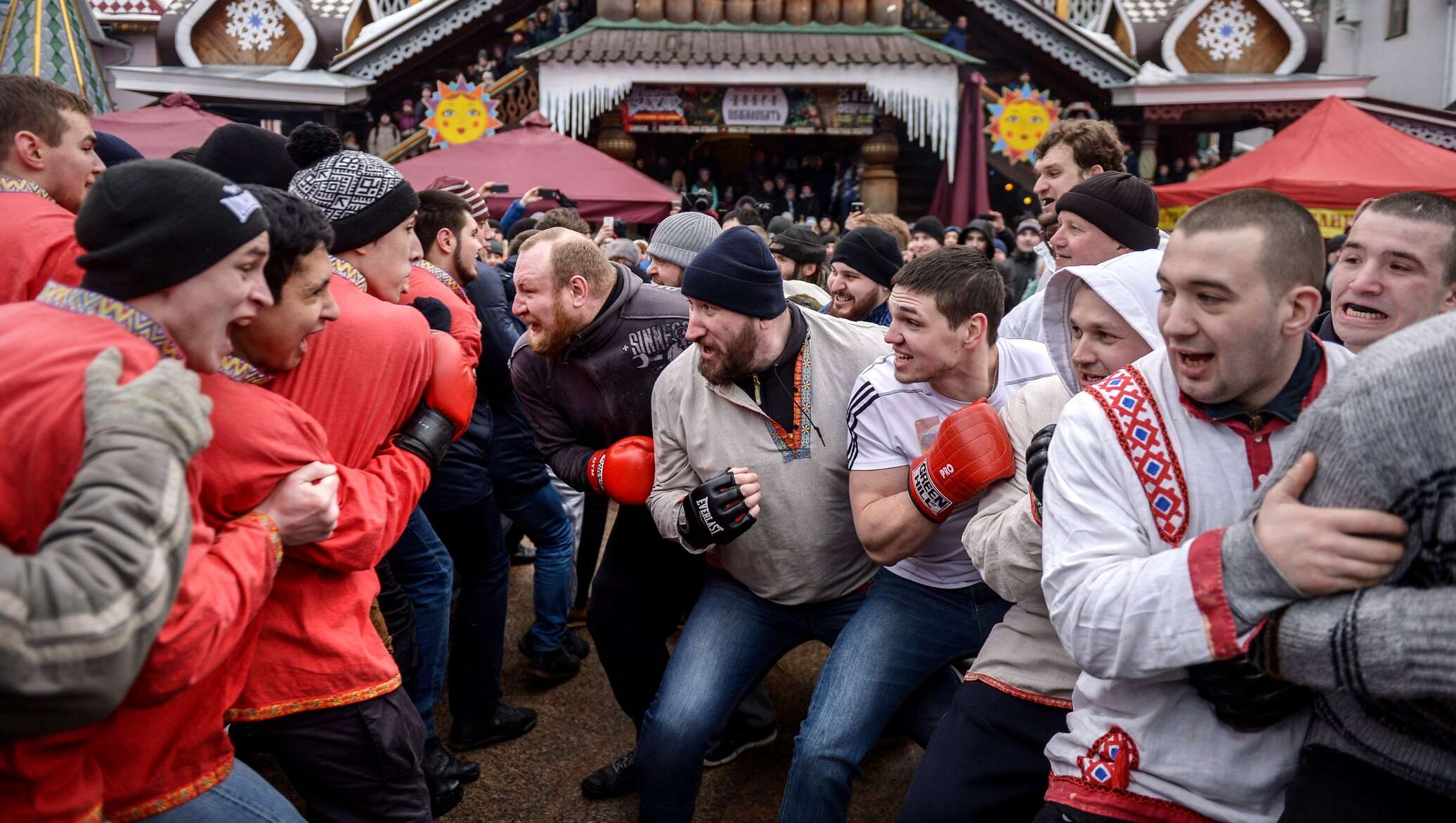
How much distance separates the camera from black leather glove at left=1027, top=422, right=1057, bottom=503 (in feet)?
7.14

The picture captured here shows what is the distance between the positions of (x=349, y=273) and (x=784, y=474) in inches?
58.1

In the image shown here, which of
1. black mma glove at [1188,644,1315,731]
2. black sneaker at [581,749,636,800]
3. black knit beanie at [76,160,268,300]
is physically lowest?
black sneaker at [581,749,636,800]

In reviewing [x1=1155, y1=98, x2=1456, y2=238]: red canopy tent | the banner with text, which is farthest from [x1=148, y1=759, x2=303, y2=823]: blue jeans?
the banner with text

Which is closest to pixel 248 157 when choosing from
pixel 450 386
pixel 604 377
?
pixel 450 386

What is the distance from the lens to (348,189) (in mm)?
2840

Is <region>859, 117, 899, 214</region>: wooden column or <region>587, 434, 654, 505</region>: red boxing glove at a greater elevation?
<region>587, 434, 654, 505</region>: red boxing glove

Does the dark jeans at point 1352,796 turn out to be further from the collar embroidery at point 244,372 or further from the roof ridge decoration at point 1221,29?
the roof ridge decoration at point 1221,29

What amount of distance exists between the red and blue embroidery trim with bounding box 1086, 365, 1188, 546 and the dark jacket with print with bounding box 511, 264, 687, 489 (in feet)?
6.70

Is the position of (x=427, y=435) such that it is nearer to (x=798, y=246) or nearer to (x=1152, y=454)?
(x=1152, y=454)

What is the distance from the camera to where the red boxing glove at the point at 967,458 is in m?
2.59

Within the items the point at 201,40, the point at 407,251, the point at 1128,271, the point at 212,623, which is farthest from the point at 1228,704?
the point at 201,40

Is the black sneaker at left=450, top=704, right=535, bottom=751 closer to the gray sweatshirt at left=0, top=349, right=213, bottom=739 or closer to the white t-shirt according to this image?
the white t-shirt

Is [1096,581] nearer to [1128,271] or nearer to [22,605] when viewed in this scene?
[1128,271]

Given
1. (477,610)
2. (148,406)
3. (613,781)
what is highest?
(148,406)
